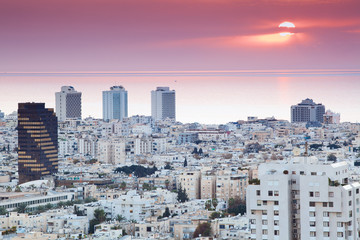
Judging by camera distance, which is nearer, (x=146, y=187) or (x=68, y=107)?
(x=146, y=187)

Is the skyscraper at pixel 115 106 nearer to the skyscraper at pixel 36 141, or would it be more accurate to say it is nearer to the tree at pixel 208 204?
the skyscraper at pixel 36 141

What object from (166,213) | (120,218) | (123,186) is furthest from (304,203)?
(123,186)

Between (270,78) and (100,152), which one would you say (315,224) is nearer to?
(270,78)

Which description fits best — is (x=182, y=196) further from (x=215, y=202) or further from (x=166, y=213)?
(x=166, y=213)

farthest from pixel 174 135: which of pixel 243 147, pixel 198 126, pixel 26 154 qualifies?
pixel 26 154

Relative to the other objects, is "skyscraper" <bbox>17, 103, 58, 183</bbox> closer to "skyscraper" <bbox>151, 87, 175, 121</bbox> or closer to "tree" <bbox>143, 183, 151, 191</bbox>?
"tree" <bbox>143, 183, 151, 191</bbox>

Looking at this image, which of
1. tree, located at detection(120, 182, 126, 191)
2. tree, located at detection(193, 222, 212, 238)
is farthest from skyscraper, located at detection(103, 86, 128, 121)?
tree, located at detection(193, 222, 212, 238)

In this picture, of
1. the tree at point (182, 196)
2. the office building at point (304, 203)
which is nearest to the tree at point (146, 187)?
the tree at point (182, 196)
